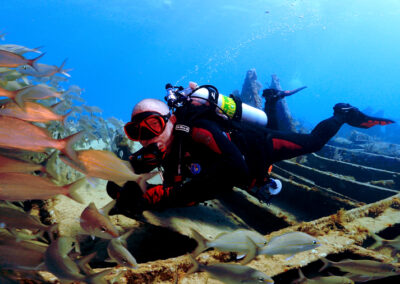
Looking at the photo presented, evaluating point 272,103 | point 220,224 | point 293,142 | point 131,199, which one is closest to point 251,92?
point 272,103

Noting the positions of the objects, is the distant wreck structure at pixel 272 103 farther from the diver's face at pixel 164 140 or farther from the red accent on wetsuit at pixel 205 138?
the diver's face at pixel 164 140

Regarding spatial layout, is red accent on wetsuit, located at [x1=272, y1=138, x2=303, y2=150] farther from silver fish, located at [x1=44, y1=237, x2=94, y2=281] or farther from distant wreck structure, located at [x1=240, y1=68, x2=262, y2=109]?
distant wreck structure, located at [x1=240, y1=68, x2=262, y2=109]

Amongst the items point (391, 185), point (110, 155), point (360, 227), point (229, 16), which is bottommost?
point (360, 227)

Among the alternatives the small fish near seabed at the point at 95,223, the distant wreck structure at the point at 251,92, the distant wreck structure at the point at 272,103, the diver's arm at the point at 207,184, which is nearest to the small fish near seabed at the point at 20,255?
the small fish near seabed at the point at 95,223

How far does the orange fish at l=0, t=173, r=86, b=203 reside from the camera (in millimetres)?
1373

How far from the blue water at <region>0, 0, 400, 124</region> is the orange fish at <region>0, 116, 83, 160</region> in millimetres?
50252

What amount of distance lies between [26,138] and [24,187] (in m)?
0.33

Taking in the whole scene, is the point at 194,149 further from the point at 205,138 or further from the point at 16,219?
the point at 16,219

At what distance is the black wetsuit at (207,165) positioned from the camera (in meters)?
2.68

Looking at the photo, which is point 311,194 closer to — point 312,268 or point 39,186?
point 312,268

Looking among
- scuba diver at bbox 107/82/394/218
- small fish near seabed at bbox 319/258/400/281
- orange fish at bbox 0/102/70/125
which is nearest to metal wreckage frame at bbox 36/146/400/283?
small fish near seabed at bbox 319/258/400/281

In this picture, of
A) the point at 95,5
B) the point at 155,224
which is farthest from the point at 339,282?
the point at 95,5

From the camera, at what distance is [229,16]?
75.2 metres

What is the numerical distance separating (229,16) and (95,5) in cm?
4803
